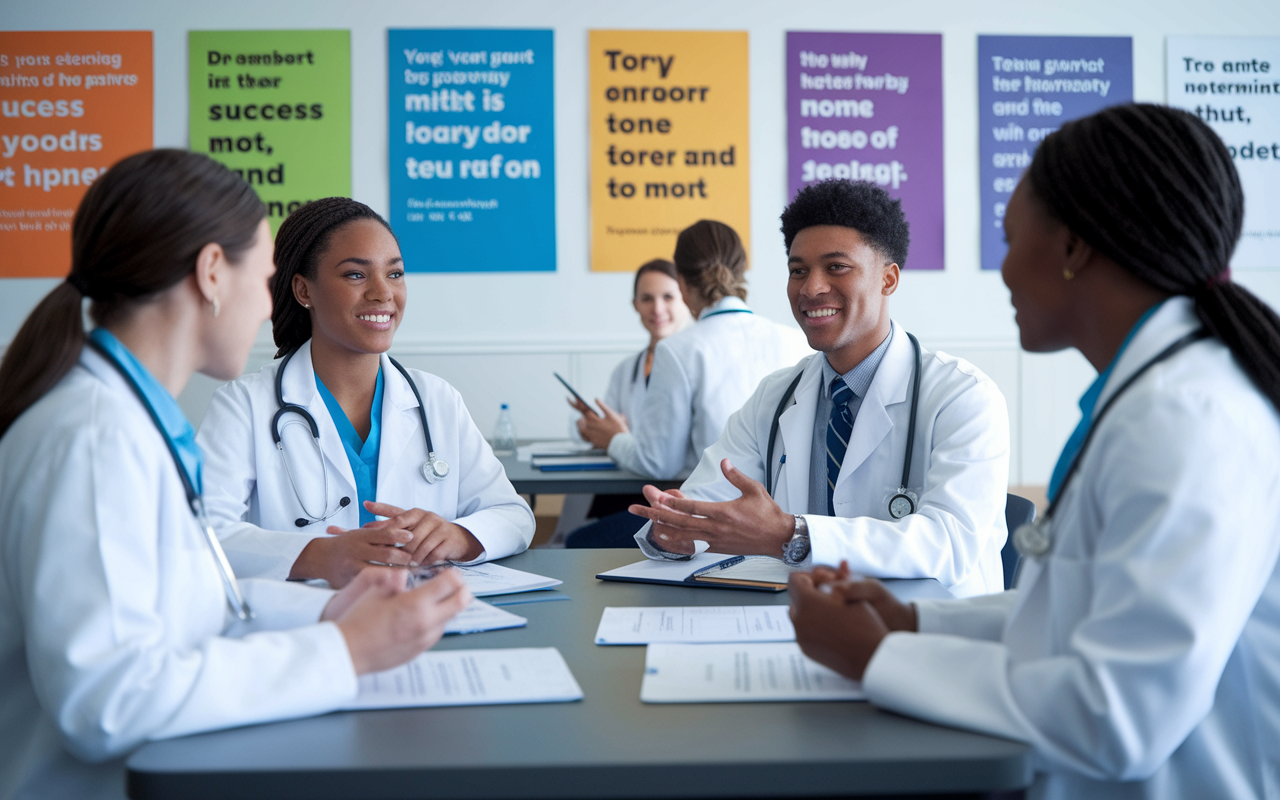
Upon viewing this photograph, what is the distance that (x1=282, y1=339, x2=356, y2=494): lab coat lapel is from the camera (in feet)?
5.99

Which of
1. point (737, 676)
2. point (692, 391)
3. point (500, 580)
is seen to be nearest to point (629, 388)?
point (692, 391)

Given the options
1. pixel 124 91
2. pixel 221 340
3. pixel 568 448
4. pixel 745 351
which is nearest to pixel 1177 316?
pixel 221 340

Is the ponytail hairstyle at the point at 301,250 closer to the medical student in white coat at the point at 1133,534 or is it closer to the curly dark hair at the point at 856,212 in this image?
the curly dark hair at the point at 856,212

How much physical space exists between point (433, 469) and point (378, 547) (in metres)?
0.40

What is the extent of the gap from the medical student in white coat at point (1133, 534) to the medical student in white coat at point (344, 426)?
0.90 m

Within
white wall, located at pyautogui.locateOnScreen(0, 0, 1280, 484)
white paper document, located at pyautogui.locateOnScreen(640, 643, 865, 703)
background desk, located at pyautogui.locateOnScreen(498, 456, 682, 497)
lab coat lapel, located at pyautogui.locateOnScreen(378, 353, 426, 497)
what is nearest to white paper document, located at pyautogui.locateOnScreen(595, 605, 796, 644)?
white paper document, located at pyautogui.locateOnScreen(640, 643, 865, 703)

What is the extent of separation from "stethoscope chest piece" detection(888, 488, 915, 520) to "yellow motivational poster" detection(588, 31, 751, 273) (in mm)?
3185

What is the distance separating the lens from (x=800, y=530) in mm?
1574

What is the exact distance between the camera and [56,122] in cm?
465

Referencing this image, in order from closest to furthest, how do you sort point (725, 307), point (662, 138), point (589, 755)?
point (589, 755)
point (725, 307)
point (662, 138)

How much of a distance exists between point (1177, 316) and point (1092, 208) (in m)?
0.14

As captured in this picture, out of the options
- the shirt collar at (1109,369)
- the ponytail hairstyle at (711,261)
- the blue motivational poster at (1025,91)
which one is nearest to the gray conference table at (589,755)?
the shirt collar at (1109,369)

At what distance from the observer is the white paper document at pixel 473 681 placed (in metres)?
0.99

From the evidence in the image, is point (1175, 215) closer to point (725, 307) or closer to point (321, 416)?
point (321, 416)
